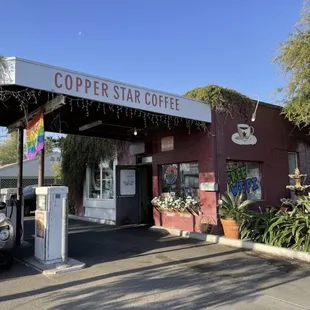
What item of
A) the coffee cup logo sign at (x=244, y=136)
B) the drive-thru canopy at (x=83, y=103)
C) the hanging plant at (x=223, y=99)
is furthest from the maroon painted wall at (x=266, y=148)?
the drive-thru canopy at (x=83, y=103)

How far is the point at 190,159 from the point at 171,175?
47.4 inches

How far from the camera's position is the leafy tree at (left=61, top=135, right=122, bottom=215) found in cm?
1481

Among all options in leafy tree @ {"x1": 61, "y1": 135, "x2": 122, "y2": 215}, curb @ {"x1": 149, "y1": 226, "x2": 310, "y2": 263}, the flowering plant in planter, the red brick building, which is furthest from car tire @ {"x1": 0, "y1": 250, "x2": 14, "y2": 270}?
leafy tree @ {"x1": 61, "y1": 135, "x2": 122, "y2": 215}

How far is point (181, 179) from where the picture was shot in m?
11.6

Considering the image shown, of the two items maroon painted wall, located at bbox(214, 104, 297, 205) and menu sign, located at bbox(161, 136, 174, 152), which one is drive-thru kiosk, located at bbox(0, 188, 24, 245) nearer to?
menu sign, located at bbox(161, 136, 174, 152)

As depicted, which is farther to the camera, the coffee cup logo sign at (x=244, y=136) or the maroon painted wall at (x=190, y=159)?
the coffee cup logo sign at (x=244, y=136)

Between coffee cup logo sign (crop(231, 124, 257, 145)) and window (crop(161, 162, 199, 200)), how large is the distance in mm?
1485

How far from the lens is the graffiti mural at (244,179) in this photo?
1101cm

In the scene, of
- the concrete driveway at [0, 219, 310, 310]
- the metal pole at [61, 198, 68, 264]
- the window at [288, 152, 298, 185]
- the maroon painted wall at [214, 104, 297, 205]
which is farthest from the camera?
the window at [288, 152, 298, 185]

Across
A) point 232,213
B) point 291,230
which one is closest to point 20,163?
point 232,213

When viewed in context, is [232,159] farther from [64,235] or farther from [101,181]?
[101,181]

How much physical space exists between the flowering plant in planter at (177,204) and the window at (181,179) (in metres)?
0.32

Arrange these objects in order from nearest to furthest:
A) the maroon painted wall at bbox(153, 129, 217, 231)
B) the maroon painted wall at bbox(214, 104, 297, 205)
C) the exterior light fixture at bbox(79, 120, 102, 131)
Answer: the maroon painted wall at bbox(153, 129, 217, 231), the maroon painted wall at bbox(214, 104, 297, 205), the exterior light fixture at bbox(79, 120, 102, 131)

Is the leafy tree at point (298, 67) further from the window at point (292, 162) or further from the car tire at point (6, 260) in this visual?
the car tire at point (6, 260)
